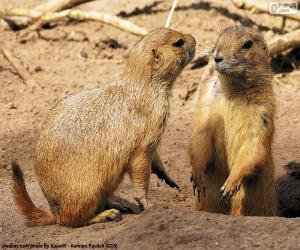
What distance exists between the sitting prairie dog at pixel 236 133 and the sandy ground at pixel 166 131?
1.35 feet

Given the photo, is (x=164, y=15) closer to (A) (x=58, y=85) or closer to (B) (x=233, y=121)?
(A) (x=58, y=85)

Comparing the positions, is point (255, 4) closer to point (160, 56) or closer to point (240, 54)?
point (240, 54)

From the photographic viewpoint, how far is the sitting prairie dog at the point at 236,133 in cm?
643

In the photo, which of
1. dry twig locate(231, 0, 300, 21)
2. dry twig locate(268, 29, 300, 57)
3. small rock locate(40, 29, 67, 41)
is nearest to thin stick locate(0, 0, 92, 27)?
small rock locate(40, 29, 67, 41)

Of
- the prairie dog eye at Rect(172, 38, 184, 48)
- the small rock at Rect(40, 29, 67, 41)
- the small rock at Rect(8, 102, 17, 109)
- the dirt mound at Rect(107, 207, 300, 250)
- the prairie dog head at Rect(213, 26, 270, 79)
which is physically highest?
the prairie dog eye at Rect(172, 38, 184, 48)

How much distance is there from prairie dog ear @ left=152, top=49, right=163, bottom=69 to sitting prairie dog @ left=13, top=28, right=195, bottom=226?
0.23 feet

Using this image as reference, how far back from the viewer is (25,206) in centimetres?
615

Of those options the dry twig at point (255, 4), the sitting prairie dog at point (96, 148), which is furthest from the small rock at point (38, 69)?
the sitting prairie dog at point (96, 148)

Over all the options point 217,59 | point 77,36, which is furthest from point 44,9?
point 217,59

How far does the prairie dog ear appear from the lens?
6.33 meters

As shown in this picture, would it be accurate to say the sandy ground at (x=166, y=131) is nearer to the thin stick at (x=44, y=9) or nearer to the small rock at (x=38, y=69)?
the small rock at (x=38, y=69)

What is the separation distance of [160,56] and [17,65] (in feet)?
13.9

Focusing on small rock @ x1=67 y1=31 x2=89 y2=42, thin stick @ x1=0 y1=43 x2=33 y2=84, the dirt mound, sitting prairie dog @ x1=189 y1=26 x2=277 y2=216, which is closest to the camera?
the dirt mound

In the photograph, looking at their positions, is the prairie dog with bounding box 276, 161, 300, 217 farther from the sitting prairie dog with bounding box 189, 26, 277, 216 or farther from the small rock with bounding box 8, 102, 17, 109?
the small rock with bounding box 8, 102, 17, 109
